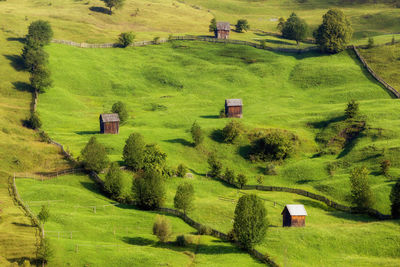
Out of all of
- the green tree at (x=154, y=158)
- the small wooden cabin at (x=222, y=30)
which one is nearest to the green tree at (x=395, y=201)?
the green tree at (x=154, y=158)

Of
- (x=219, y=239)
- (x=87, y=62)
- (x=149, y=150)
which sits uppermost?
(x=87, y=62)

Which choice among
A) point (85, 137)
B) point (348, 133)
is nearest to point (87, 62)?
point (85, 137)

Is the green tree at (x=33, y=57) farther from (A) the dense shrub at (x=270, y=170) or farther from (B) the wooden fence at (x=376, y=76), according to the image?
(B) the wooden fence at (x=376, y=76)

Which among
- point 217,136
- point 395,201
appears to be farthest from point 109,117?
point 395,201

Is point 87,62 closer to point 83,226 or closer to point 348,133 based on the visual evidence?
point 348,133

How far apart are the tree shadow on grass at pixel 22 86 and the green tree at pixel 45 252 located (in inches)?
3604

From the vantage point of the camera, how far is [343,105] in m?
140

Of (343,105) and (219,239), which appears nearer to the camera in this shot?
(219,239)

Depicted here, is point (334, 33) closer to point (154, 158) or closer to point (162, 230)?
point (154, 158)

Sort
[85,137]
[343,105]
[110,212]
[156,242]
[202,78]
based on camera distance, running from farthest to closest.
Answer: [202,78] < [343,105] < [85,137] < [110,212] < [156,242]

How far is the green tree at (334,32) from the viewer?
176625 millimetres

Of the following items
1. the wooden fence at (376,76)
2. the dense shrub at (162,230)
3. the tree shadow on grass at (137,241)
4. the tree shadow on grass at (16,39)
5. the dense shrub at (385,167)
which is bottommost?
the tree shadow on grass at (137,241)

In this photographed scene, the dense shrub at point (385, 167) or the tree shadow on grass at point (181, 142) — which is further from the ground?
the tree shadow on grass at point (181, 142)

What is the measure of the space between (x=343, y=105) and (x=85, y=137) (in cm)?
6885
